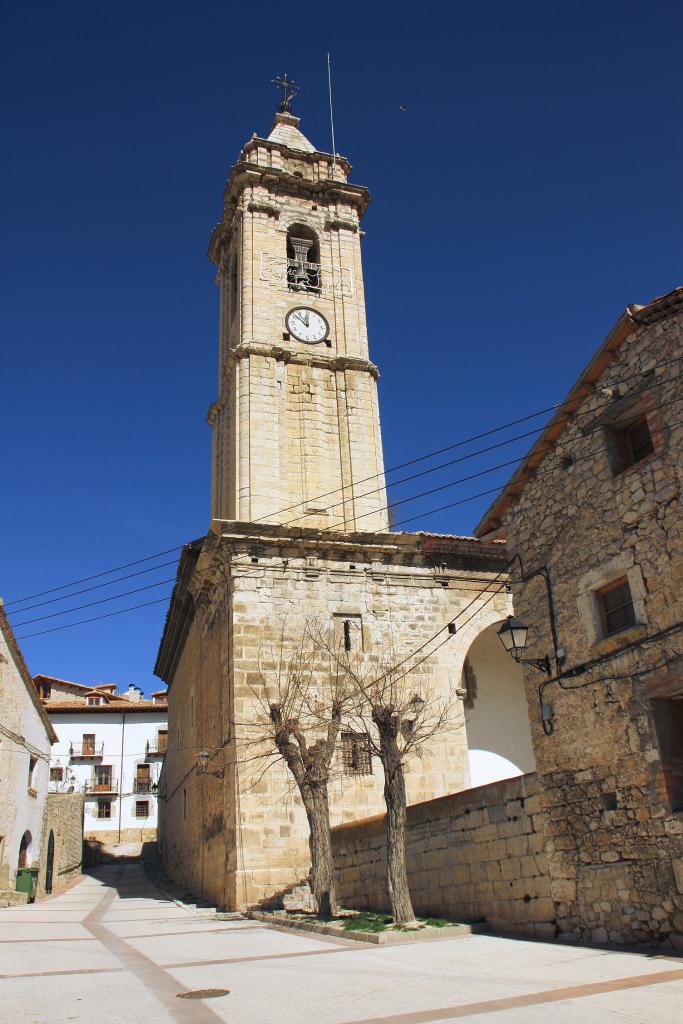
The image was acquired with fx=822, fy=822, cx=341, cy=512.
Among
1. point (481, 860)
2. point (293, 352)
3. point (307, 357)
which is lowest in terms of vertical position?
point (481, 860)

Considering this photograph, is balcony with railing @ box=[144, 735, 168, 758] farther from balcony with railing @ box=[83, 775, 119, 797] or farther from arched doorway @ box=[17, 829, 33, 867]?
arched doorway @ box=[17, 829, 33, 867]

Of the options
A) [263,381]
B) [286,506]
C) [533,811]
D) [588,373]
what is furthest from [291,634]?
[588,373]

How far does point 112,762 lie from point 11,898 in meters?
27.8

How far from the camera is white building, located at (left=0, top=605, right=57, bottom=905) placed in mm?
21312

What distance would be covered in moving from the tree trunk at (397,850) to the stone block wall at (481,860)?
0.59 metres

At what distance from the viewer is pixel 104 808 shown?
1842 inches

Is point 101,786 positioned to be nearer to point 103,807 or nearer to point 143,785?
point 103,807

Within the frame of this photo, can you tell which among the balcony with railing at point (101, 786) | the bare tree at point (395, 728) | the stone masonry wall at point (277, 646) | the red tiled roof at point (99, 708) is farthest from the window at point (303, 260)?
the balcony with railing at point (101, 786)

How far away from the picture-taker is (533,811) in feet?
32.9

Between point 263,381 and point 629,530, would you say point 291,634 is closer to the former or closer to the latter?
point 263,381

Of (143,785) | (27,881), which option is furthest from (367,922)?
(143,785)

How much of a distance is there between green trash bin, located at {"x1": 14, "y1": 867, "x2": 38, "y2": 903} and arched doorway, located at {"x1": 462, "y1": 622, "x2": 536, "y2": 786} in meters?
12.1

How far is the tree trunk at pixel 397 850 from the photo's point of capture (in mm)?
11086

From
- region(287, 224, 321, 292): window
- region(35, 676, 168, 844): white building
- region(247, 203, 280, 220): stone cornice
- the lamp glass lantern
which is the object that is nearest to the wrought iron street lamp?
the lamp glass lantern
